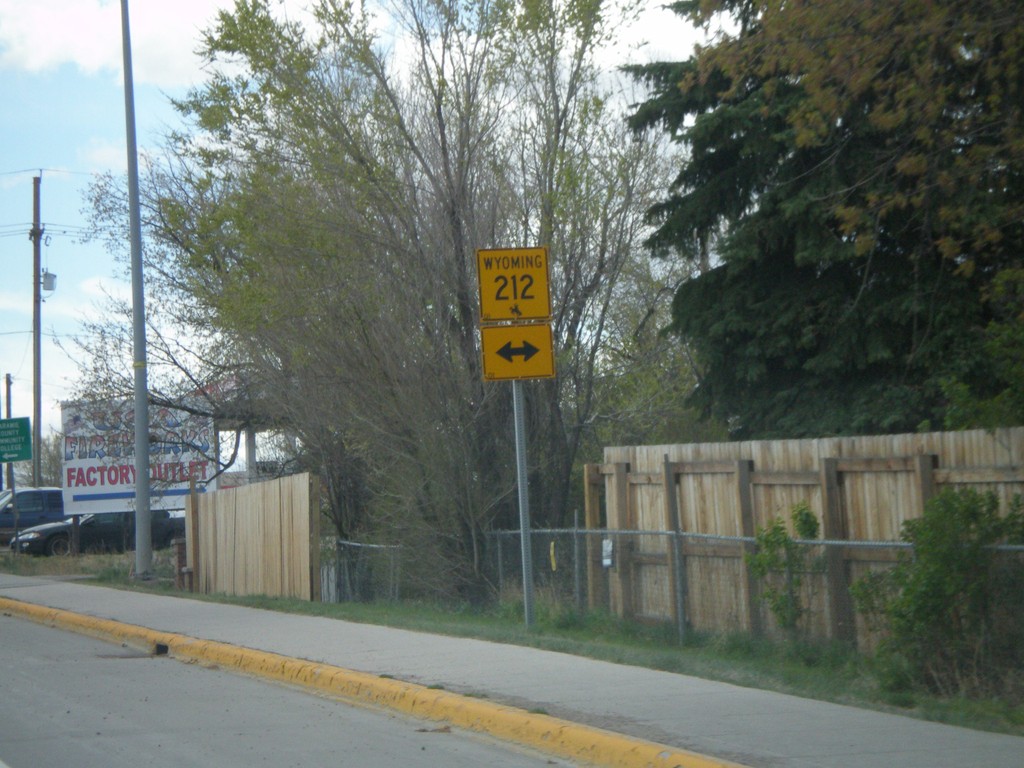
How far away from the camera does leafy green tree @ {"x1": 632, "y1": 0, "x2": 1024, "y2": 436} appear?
32.2 ft

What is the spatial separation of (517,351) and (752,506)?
3037 mm

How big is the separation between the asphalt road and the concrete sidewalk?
0.57 metres

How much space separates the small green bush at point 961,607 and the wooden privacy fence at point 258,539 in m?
10.5

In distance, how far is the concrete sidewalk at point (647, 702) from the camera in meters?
6.50

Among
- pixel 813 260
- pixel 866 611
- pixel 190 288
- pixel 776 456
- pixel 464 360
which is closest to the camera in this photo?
pixel 866 611

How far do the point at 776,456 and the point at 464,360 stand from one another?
540 centimetres

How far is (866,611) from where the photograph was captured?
32.2 feet

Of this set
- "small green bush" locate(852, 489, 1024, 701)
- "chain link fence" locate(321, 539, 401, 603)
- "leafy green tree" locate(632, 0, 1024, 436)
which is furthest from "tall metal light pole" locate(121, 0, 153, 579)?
"small green bush" locate(852, 489, 1024, 701)

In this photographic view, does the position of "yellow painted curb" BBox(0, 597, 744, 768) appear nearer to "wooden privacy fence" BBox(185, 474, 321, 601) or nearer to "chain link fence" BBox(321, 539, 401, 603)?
"chain link fence" BBox(321, 539, 401, 603)

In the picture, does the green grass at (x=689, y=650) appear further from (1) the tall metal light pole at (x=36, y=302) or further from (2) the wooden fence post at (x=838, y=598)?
(1) the tall metal light pole at (x=36, y=302)

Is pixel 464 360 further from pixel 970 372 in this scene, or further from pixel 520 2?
pixel 970 372

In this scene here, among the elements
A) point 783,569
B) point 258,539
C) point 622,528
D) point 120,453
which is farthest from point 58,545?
point 783,569

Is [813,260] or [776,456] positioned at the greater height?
[813,260]

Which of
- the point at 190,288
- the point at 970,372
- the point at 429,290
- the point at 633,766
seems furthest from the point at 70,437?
the point at 633,766
